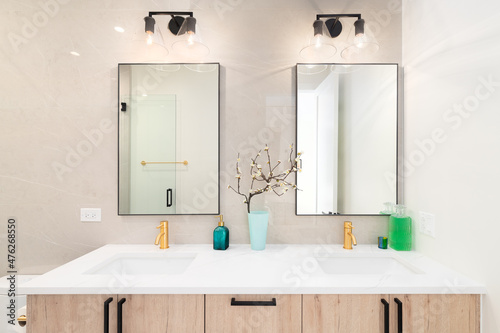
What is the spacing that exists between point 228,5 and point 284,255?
61.9 inches

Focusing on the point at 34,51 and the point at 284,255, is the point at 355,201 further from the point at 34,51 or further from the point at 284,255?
the point at 34,51

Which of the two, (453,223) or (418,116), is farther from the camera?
(418,116)

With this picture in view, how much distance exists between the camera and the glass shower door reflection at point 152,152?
5.14 feet

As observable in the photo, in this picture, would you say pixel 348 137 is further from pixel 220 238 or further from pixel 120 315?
pixel 120 315

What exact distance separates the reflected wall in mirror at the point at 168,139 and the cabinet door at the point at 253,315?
64 centimetres

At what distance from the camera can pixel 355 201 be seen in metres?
1.59

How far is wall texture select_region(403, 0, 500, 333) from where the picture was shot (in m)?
1.00

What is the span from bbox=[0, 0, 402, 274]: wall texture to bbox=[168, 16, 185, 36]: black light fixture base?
4.2 inches

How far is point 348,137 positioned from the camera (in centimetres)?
159

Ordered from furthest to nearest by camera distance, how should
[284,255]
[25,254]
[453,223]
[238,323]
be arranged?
[25,254]
[284,255]
[453,223]
[238,323]

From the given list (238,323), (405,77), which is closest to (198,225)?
(238,323)

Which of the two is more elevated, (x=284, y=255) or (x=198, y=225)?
(x=198, y=225)

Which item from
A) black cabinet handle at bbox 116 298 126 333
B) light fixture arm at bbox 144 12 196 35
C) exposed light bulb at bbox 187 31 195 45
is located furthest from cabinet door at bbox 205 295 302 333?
light fixture arm at bbox 144 12 196 35

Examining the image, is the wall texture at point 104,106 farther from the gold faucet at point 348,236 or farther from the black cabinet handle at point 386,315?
the black cabinet handle at point 386,315
